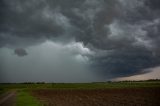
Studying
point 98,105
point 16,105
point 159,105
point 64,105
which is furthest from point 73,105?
point 159,105

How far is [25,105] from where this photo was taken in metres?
37.8

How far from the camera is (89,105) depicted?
35562 millimetres

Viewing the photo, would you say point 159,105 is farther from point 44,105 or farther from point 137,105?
point 44,105

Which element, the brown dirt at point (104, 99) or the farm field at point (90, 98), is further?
Result: the farm field at point (90, 98)

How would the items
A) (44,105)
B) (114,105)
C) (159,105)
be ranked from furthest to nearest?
(44,105)
(114,105)
(159,105)

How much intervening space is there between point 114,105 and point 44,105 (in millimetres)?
10115

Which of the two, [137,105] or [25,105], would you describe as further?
[25,105]

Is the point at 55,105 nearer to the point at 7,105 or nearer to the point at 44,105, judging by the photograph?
the point at 44,105

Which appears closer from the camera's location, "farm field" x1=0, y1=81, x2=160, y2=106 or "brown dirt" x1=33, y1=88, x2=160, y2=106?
"brown dirt" x1=33, y1=88, x2=160, y2=106

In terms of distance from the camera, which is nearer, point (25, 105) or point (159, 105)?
point (159, 105)

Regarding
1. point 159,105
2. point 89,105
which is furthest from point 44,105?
point 159,105

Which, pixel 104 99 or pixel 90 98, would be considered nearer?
pixel 104 99

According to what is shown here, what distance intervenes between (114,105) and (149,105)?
4.64 meters

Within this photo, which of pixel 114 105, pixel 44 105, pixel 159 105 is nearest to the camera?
pixel 159 105
